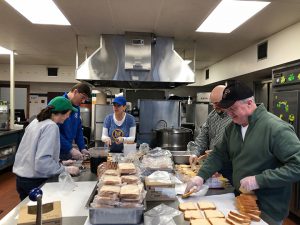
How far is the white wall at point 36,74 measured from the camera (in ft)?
24.4

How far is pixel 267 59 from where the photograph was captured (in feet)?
13.0

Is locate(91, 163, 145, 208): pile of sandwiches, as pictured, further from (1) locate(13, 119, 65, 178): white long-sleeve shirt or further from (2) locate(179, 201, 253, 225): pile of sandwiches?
(1) locate(13, 119, 65, 178): white long-sleeve shirt

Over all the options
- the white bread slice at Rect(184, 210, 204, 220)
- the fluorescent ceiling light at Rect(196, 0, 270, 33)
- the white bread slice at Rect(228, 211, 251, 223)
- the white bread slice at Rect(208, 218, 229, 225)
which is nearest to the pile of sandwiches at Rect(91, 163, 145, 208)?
the white bread slice at Rect(184, 210, 204, 220)

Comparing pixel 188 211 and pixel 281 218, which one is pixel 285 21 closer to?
pixel 281 218

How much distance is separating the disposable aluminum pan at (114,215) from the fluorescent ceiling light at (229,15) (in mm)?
2300

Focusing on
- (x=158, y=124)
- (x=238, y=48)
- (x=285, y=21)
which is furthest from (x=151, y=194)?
(x=238, y=48)

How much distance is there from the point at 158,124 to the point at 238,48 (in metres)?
1.92

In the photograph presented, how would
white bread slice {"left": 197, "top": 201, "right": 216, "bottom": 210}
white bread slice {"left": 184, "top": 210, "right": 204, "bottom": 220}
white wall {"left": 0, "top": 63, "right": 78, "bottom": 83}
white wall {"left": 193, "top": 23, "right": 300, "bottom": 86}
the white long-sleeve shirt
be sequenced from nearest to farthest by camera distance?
white bread slice {"left": 184, "top": 210, "right": 204, "bottom": 220}
white bread slice {"left": 197, "top": 201, "right": 216, "bottom": 210}
the white long-sleeve shirt
white wall {"left": 193, "top": 23, "right": 300, "bottom": 86}
white wall {"left": 0, "top": 63, "right": 78, "bottom": 83}

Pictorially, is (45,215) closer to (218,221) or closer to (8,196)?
(218,221)

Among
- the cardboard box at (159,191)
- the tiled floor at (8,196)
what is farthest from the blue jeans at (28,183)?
the tiled floor at (8,196)

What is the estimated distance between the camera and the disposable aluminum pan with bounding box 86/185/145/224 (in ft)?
4.02

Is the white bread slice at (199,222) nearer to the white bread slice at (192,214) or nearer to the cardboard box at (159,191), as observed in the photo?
the white bread slice at (192,214)

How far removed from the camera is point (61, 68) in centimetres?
754

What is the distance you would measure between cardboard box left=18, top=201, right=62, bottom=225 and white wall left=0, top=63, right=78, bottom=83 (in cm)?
665
